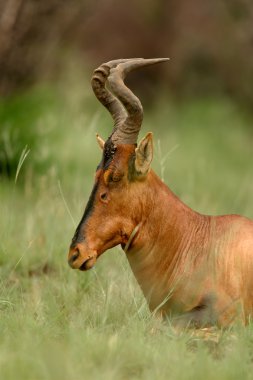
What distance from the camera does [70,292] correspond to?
294 inches

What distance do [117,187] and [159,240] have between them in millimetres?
514

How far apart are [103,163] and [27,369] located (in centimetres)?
163

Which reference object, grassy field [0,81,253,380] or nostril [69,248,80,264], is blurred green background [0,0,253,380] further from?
nostril [69,248,80,264]

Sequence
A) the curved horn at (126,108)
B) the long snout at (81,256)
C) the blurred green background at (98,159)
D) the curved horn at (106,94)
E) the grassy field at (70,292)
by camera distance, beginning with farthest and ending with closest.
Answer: the curved horn at (106,94), the curved horn at (126,108), the long snout at (81,256), the blurred green background at (98,159), the grassy field at (70,292)

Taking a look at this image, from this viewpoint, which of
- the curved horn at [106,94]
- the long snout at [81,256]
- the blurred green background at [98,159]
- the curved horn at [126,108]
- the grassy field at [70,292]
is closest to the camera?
the grassy field at [70,292]

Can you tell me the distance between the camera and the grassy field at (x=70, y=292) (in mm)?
5594

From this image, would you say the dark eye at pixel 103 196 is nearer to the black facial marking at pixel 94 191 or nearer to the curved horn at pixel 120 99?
the black facial marking at pixel 94 191

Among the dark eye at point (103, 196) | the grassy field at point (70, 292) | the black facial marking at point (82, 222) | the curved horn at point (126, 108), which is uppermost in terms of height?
the curved horn at point (126, 108)

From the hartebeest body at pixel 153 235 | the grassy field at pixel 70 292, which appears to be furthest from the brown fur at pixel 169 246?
the grassy field at pixel 70 292

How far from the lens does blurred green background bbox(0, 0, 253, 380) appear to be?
5.80 m

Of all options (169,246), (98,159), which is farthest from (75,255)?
(98,159)

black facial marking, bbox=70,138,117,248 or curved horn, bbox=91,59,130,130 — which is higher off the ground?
curved horn, bbox=91,59,130,130

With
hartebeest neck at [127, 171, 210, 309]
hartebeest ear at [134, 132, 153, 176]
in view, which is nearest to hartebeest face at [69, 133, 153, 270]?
hartebeest ear at [134, 132, 153, 176]

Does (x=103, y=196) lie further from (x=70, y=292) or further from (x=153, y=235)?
(x=70, y=292)
